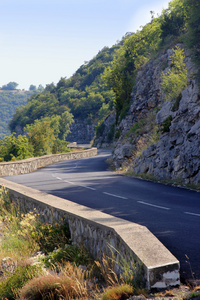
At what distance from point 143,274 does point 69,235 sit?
11.6 ft

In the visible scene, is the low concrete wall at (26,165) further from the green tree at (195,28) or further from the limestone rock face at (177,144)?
the green tree at (195,28)

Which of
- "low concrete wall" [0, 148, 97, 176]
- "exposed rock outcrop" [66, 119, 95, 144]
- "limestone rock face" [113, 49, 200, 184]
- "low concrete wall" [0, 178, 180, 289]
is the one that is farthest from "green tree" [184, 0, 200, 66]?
"exposed rock outcrop" [66, 119, 95, 144]

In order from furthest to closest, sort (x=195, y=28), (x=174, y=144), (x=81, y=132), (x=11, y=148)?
(x=81, y=132) < (x=11, y=148) < (x=174, y=144) < (x=195, y=28)

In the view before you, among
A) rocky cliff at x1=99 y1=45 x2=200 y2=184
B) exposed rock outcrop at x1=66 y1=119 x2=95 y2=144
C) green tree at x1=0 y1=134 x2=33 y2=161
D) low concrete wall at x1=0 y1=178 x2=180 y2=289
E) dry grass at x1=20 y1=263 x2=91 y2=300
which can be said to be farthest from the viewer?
exposed rock outcrop at x1=66 y1=119 x2=95 y2=144

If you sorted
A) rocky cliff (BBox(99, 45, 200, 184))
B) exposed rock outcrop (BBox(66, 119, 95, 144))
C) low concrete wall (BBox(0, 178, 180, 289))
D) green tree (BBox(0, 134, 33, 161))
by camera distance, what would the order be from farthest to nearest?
exposed rock outcrop (BBox(66, 119, 95, 144))
green tree (BBox(0, 134, 33, 161))
rocky cliff (BBox(99, 45, 200, 184))
low concrete wall (BBox(0, 178, 180, 289))

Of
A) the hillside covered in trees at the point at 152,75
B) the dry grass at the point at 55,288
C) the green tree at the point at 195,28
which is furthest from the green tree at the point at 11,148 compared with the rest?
the dry grass at the point at 55,288

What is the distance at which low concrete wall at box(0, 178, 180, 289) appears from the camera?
4406 mm

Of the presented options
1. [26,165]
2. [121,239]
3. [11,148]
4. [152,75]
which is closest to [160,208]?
[121,239]

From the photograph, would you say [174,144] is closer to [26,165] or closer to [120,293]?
[26,165]

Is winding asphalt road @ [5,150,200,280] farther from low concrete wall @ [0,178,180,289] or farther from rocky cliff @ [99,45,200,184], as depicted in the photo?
rocky cliff @ [99,45,200,184]

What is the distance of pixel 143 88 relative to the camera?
1369 inches

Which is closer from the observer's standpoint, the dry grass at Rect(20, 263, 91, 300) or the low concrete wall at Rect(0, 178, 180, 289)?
the low concrete wall at Rect(0, 178, 180, 289)

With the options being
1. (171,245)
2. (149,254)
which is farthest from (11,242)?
(149,254)

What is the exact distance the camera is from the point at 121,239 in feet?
17.1
